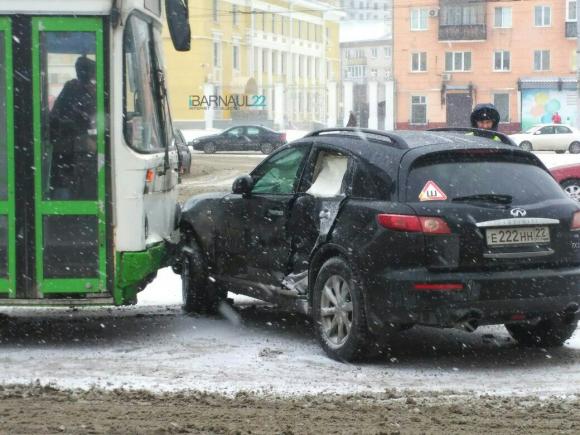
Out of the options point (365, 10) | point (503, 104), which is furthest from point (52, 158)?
point (365, 10)

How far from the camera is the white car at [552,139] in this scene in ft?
170

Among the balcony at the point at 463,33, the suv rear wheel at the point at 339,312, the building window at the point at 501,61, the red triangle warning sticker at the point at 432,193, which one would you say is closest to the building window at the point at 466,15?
the balcony at the point at 463,33

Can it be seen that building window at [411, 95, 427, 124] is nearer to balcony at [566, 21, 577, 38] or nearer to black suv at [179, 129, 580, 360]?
balcony at [566, 21, 577, 38]

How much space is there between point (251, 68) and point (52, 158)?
79.3 metres

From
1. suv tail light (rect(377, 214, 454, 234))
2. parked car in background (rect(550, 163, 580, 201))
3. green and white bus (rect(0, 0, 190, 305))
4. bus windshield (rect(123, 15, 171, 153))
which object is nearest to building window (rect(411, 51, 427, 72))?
parked car in background (rect(550, 163, 580, 201))

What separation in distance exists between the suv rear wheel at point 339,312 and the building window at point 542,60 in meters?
71.0

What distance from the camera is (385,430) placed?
587 cm

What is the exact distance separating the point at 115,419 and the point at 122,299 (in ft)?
8.49

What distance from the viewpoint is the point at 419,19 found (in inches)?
3179

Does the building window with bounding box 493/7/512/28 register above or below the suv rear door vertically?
above

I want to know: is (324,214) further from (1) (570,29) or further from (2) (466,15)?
(2) (466,15)

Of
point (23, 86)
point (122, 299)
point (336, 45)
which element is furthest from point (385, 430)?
point (336, 45)

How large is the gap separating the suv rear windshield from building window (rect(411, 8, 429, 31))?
7389cm

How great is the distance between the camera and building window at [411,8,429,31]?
8075cm
